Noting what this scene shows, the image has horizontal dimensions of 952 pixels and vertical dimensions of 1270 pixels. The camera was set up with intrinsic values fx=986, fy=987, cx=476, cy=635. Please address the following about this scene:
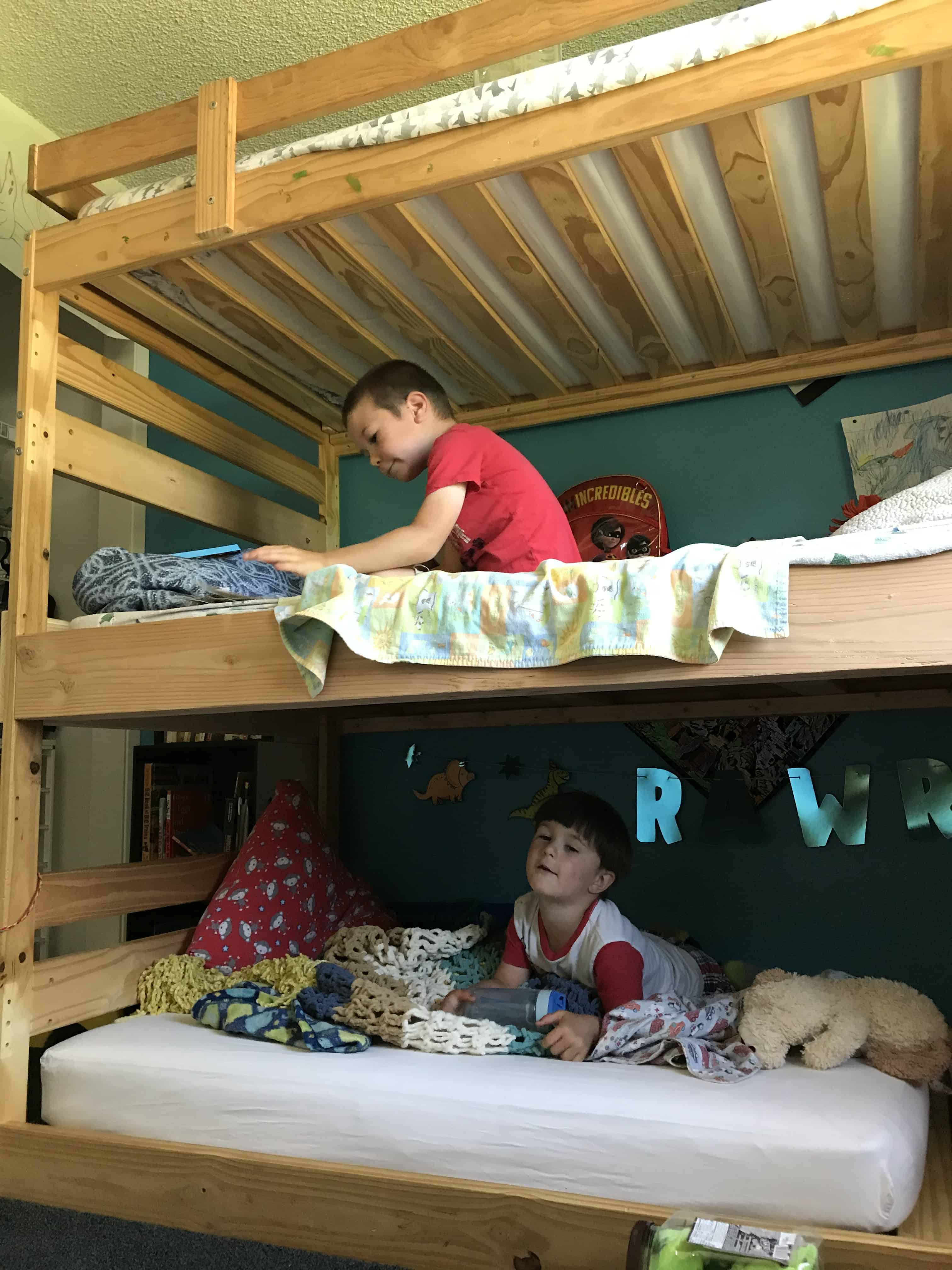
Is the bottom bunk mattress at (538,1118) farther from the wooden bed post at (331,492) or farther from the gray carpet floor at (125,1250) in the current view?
the wooden bed post at (331,492)

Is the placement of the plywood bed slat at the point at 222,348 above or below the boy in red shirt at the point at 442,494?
above

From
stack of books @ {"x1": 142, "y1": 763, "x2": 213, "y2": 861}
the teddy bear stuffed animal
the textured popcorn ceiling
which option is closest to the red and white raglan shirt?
the teddy bear stuffed animal

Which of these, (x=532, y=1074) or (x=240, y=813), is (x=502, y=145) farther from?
(x=240, y=813)

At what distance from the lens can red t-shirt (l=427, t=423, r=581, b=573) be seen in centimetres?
156

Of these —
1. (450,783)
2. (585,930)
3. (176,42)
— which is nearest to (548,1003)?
(585,930)

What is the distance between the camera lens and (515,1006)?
1448 mm

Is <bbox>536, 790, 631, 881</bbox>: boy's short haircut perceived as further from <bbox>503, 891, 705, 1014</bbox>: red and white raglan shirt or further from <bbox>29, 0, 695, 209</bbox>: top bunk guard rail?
<bbox>29, 0, 695, 209</bbox>: top bunk guard rail

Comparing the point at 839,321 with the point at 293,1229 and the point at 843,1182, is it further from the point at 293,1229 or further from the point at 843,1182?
the point at 293,1229

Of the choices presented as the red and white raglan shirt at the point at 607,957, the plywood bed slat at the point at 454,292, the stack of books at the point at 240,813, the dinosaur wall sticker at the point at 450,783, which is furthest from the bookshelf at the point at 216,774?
the plywood bed slat at the point at 454,292

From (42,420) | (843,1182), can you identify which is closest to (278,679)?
(42,420)

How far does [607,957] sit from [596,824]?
206 millimetres

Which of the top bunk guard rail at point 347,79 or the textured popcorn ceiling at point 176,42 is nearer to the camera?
the top bunk guard rail at point 347,79

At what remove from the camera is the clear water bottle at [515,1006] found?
4.65ft

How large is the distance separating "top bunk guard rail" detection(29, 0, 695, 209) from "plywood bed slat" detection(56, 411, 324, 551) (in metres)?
0.40
